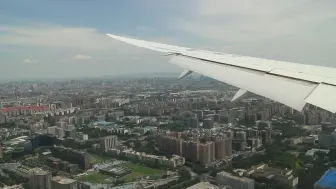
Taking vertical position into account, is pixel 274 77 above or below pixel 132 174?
above

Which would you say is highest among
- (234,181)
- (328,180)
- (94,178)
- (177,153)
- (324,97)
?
(324,97)

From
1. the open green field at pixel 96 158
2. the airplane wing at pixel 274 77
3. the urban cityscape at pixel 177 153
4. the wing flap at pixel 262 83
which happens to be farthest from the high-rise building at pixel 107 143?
the wing flap at pixel 262 83

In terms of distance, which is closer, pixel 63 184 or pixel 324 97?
pixel 324 97

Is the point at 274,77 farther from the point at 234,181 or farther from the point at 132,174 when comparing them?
the point at 132,174

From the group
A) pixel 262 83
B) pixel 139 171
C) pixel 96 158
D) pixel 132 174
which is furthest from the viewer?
pixel 96 158

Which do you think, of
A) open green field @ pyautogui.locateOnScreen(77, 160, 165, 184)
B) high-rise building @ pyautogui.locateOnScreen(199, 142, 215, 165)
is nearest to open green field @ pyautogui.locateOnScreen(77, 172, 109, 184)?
open green field @ pyautogui.locateOnScreen(77, 160, 165, 184)

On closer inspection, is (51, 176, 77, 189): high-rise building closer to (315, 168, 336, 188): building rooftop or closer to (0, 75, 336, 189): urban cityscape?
(0, 75, 336, 189): urban cityscape

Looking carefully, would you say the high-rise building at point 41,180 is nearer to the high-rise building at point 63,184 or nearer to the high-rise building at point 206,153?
the high-rise building at point 63,184

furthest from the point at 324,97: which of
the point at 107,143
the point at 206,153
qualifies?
the point at 107,143
